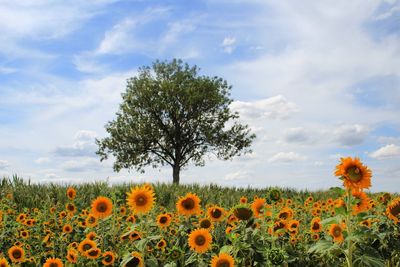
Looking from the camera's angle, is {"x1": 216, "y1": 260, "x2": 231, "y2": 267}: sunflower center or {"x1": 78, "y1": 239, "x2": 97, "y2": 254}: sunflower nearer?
{"x1": 216, "y1": 260, "x2": 231, "y2": 267}: sunflower center

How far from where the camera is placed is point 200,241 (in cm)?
422

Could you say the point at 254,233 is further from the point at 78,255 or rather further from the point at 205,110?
the point at 205,110

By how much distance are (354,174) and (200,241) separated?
1495mm

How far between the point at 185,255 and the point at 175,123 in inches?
1210

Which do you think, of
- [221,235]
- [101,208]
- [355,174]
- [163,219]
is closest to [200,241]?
[163,219]

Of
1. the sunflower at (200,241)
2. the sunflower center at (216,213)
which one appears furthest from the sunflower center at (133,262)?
the sunflower center at (216,213)

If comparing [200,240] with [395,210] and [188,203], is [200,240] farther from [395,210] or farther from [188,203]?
[395,210]

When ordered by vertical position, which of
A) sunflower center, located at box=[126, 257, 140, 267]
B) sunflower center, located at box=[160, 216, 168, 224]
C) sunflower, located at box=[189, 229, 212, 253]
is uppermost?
sunflower center, located at box=[160, 216, 168, 224]

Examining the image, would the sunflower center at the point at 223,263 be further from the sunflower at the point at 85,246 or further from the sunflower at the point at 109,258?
the sunflower at the point at 85,246

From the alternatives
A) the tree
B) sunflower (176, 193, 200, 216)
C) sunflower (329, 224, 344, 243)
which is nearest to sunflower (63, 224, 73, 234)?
sunflower (176, 193, 200, 216)

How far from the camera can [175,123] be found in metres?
35.3

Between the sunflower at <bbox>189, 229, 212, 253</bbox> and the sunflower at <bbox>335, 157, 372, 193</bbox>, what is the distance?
51.1 inches

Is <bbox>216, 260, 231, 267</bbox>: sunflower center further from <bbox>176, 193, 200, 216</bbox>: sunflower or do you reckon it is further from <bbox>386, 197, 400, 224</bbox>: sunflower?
<bbox>386, 197, 400, 224</bbox>: sunflower

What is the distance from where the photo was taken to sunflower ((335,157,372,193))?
12.6ft
